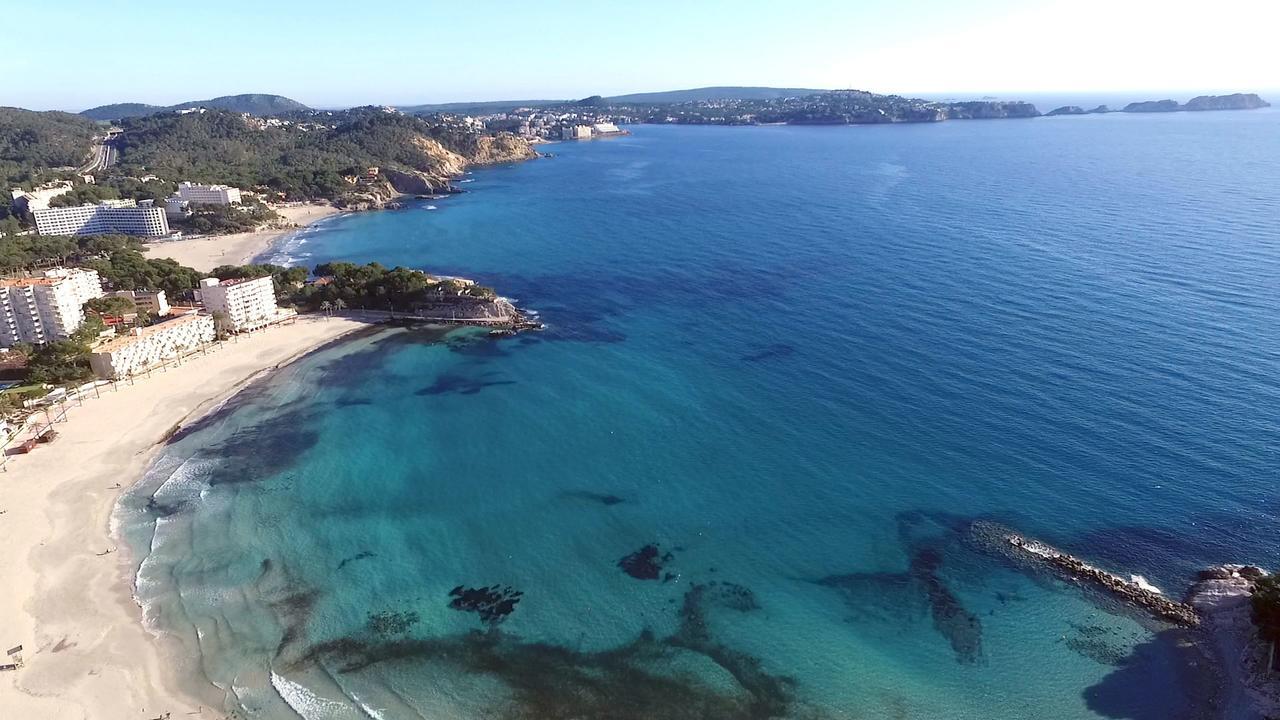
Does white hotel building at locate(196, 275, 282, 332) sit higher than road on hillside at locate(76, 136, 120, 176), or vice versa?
road on hillside at locate(76, 136, 120, 176)

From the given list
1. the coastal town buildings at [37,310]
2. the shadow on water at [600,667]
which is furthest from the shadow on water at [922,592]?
the coastal town buildings at [37,310]

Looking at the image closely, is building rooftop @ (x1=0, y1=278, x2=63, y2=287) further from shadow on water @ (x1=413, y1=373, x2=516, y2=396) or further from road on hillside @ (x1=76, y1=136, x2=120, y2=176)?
road on hillside @ (x1=76, y1=136, x2=120, y2=176)

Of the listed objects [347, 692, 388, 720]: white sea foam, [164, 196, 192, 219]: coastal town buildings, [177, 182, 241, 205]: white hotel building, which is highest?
[177, 182, 241, 205]: white hotel building

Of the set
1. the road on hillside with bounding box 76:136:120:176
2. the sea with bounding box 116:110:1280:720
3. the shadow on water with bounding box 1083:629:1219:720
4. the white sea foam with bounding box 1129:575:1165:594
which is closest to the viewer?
the shadow on water with bounding box 1083:629:1219:720

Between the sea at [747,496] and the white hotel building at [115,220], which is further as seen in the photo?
the white hotel building at [115,220]

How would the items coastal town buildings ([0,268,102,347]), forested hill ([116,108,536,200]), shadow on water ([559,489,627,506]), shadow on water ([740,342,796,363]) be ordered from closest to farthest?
shadow on water ([559,489,627,506]) < shadow on water ([740,342,796,363]) < coastal town buildings ([0,268,102,347]) < forested hill ([116,108,536,200])

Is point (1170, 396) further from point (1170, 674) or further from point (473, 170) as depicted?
point (473, 170)

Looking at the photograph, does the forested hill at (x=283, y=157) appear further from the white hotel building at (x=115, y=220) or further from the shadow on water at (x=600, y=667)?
the shadow on water at (x=600, y=667)

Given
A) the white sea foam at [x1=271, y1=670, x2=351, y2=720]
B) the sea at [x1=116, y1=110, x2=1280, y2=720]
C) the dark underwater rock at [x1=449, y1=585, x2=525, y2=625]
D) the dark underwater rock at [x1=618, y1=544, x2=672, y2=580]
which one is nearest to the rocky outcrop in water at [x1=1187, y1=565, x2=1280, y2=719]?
the sea at [x1=116, y1=110, x2=1280, y2=720]
